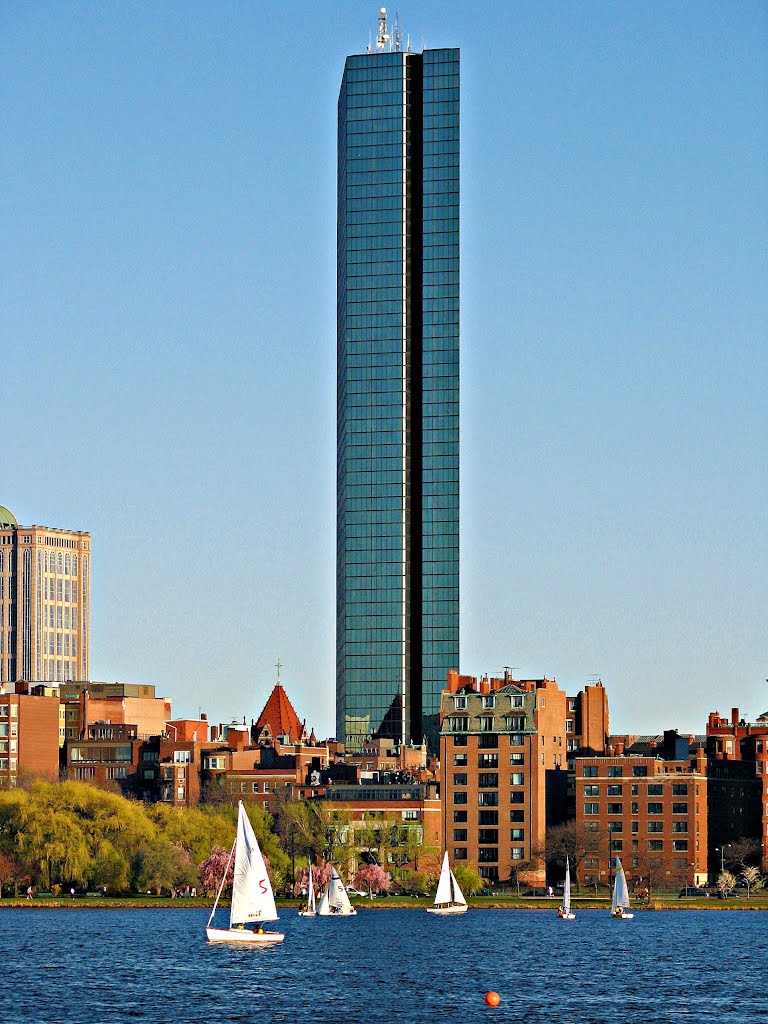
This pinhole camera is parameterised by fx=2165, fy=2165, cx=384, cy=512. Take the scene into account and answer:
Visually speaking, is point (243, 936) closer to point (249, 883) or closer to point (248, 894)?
point (248, 894)

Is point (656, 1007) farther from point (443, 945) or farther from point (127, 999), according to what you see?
point (443, 945)

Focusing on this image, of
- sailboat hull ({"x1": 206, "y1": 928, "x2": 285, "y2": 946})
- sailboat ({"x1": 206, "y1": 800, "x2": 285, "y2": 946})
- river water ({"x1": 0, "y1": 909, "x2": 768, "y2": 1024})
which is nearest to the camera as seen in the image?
river water ({"x1": 0, "y1": 909, "x2": 768, "y2": 1024})

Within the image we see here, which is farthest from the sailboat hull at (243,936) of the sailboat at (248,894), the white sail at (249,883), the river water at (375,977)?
the river water at (375,977)

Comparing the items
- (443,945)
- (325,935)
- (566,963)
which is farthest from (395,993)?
(325,935)

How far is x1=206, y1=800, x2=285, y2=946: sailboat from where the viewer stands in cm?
16650

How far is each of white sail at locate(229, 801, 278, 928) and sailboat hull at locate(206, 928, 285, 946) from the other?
1.04 meters

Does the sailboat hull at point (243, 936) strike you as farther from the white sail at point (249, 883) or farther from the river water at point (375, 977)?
the river water at point (375, 977)

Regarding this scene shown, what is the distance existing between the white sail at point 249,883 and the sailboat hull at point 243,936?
1039mm

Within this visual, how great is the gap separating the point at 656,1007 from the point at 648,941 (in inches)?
2328

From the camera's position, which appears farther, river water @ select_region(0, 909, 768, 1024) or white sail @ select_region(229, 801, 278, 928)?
white sail @ select_region(229, 801, 278, 928)

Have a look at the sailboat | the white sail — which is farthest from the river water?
the white sail

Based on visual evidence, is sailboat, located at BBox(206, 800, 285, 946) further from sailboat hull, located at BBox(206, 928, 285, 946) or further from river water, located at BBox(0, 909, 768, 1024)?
river water, located at BBox(0, 909, 768, 1024)

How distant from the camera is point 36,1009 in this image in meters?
123

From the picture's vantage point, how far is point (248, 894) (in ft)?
554
